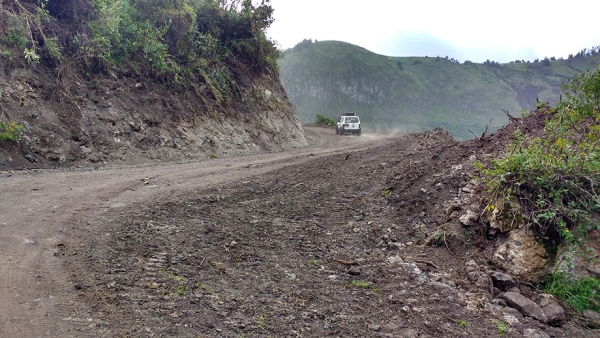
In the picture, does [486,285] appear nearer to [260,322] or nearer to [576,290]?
[576,290]

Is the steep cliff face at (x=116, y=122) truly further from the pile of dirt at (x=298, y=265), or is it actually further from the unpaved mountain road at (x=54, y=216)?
the pile of dirt at (x=298, y=265)

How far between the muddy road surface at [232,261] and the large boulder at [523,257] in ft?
0.99

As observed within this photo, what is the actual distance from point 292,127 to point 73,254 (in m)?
17.6

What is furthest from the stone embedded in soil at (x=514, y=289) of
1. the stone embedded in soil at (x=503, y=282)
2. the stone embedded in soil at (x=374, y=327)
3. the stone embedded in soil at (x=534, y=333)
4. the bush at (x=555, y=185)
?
the stone embedded in soil at (x=374, y=327)

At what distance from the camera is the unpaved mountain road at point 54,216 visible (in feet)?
11.0

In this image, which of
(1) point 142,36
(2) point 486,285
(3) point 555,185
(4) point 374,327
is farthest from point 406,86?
(4) point 374,327

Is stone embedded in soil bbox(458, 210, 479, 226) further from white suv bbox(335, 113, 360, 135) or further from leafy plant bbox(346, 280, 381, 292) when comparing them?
white suv bbox(335, 113, 360, 135)

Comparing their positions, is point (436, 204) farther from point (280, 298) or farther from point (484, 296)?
point (280, 298)

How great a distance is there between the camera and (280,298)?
426 cm

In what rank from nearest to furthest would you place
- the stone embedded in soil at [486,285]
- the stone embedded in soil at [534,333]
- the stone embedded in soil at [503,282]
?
the stone embedded in soil at [534,333] < the stone embedded in soil at [486,285] < the stone embedded in soil at [503,282]

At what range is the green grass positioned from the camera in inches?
176

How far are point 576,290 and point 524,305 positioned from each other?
0.81m

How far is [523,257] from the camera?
500 centimetres

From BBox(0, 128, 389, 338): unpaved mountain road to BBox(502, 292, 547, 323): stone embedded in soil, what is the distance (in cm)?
436
